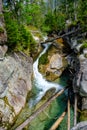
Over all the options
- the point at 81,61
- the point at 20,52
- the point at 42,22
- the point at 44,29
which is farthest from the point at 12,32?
the point at 42,22

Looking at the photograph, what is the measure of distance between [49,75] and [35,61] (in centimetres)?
475

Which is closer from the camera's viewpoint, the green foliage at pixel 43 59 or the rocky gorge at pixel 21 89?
the rocky gorge at pixel 21 89

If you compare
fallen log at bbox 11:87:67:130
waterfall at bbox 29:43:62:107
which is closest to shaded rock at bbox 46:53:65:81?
waterfall at bbox 29:43:62:107

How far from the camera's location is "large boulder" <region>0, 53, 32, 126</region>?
2089cm

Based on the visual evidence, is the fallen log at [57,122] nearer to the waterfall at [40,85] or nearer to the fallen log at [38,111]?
the fallen log at [38,111]

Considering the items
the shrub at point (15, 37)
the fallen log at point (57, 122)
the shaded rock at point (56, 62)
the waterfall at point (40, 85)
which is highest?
the shrub at point (15, 37)

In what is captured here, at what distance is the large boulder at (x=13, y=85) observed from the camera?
→ 823 inches

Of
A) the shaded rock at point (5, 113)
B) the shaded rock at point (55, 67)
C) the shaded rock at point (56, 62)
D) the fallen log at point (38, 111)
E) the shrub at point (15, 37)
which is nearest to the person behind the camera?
the fallen log at point (38, 111)

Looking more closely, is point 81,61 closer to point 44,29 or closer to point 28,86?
point 28,86

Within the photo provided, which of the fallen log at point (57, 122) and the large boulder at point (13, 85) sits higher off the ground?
the large boulder at point (13, 85)

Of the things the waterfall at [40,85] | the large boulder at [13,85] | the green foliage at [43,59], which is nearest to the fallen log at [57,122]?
the large boulder at [13,85]

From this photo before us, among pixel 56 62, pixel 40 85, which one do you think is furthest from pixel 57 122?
pixel 56 62

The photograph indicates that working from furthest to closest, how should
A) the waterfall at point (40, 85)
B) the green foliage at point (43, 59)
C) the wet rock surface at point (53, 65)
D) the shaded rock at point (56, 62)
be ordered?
the green foliage at point (43, 59) → the shaded rock at point (56, 62) → the wet rock surface at point (53, 65) → the waterfall at point (40, 85)

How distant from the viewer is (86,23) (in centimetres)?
3734
